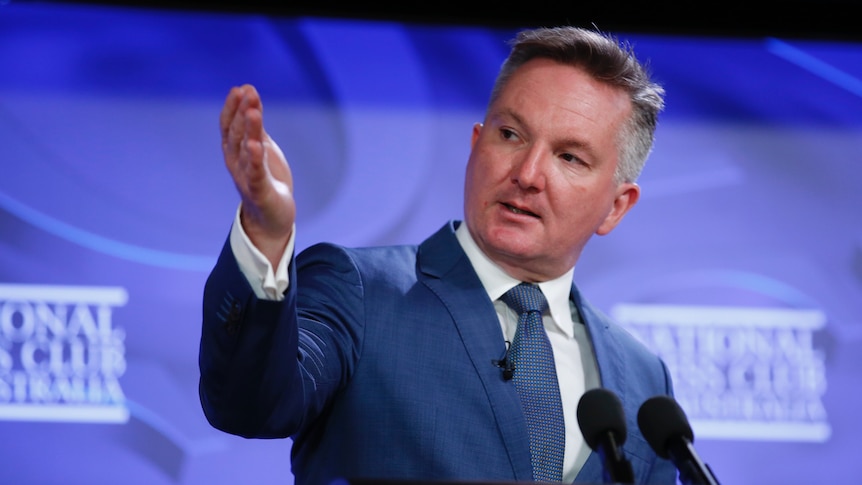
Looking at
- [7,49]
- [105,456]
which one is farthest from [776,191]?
[7,49]

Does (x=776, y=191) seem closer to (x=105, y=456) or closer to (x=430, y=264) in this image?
(x=430, y=264)

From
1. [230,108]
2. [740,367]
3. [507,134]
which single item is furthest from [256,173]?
[740,367]

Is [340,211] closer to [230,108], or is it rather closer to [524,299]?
[524,299]

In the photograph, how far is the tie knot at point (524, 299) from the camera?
7.55 ft

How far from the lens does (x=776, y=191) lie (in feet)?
12.8

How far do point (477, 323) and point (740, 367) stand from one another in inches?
72.2

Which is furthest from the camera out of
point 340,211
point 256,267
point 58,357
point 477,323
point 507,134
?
point 340,211

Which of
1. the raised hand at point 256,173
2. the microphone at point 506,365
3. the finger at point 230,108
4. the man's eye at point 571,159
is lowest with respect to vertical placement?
the microphone at point 506,365

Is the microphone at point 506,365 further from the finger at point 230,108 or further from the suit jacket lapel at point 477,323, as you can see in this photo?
the finger at point 230,108

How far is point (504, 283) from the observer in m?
2.33

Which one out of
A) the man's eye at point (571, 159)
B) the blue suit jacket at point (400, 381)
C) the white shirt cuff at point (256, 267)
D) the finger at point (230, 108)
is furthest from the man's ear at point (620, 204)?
the finger at point (230, 108)

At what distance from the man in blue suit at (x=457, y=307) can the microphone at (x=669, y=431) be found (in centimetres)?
40

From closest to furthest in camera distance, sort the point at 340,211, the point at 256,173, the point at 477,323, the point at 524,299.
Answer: the point at 256,173, the point at 477,323, the point at 524,299, the point at 340,211

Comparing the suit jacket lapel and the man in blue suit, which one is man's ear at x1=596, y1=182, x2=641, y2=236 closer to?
the man in blue suit
